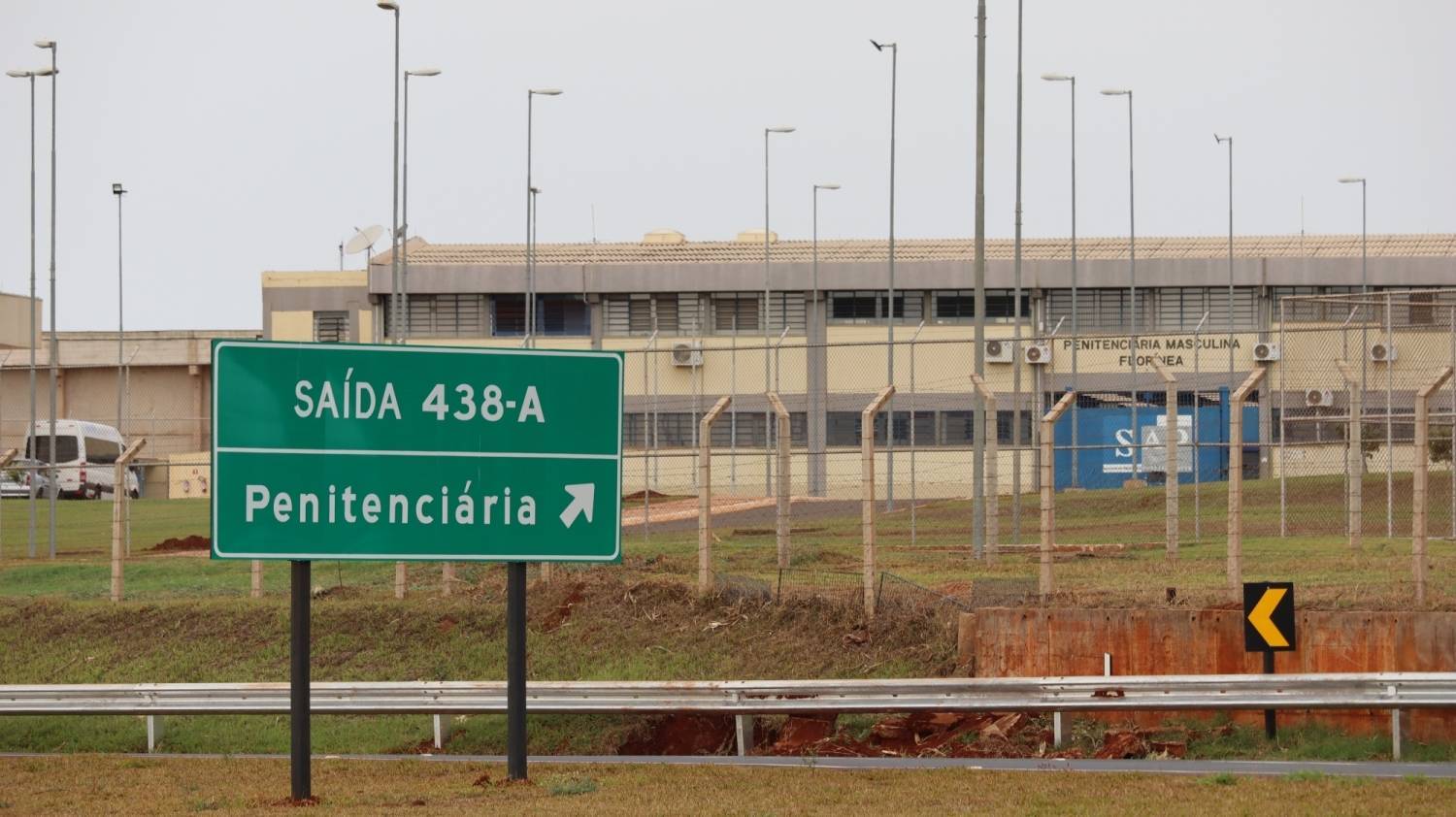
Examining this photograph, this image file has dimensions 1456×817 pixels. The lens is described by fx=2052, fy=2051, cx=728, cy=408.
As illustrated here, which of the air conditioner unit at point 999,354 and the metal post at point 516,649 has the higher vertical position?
the air conditioner unit at point 999,354

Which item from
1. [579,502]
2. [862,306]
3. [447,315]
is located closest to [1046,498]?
[579,502]

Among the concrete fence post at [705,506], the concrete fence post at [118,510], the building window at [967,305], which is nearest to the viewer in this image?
the concrete fence post at [705,506]

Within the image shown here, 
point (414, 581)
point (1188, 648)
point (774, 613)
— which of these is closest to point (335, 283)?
point (414, 581)

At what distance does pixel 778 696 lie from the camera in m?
17.7

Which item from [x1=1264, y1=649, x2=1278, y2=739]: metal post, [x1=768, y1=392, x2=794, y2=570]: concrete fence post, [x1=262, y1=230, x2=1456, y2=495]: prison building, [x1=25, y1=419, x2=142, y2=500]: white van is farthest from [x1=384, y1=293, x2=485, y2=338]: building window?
[x1=1264, y1=649, x2=1278, y2=739]: metal post

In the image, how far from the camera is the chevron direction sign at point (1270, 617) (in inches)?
682

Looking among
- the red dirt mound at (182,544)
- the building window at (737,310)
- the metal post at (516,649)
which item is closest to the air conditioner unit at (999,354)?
the building window at (737,310)

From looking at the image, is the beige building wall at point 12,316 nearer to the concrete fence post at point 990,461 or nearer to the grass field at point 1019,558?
the grass field at point 1019,558

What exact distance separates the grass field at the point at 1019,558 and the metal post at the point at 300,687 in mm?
8582

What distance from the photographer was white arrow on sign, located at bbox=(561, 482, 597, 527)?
46.1 feet

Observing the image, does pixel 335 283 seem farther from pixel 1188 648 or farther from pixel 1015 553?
pixel 1188 648

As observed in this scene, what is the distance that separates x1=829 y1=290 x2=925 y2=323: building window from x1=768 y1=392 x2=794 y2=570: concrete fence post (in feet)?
119

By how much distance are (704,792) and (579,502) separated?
2143 millimetres

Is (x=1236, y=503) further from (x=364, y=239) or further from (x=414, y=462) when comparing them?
(x=364, y=239)
